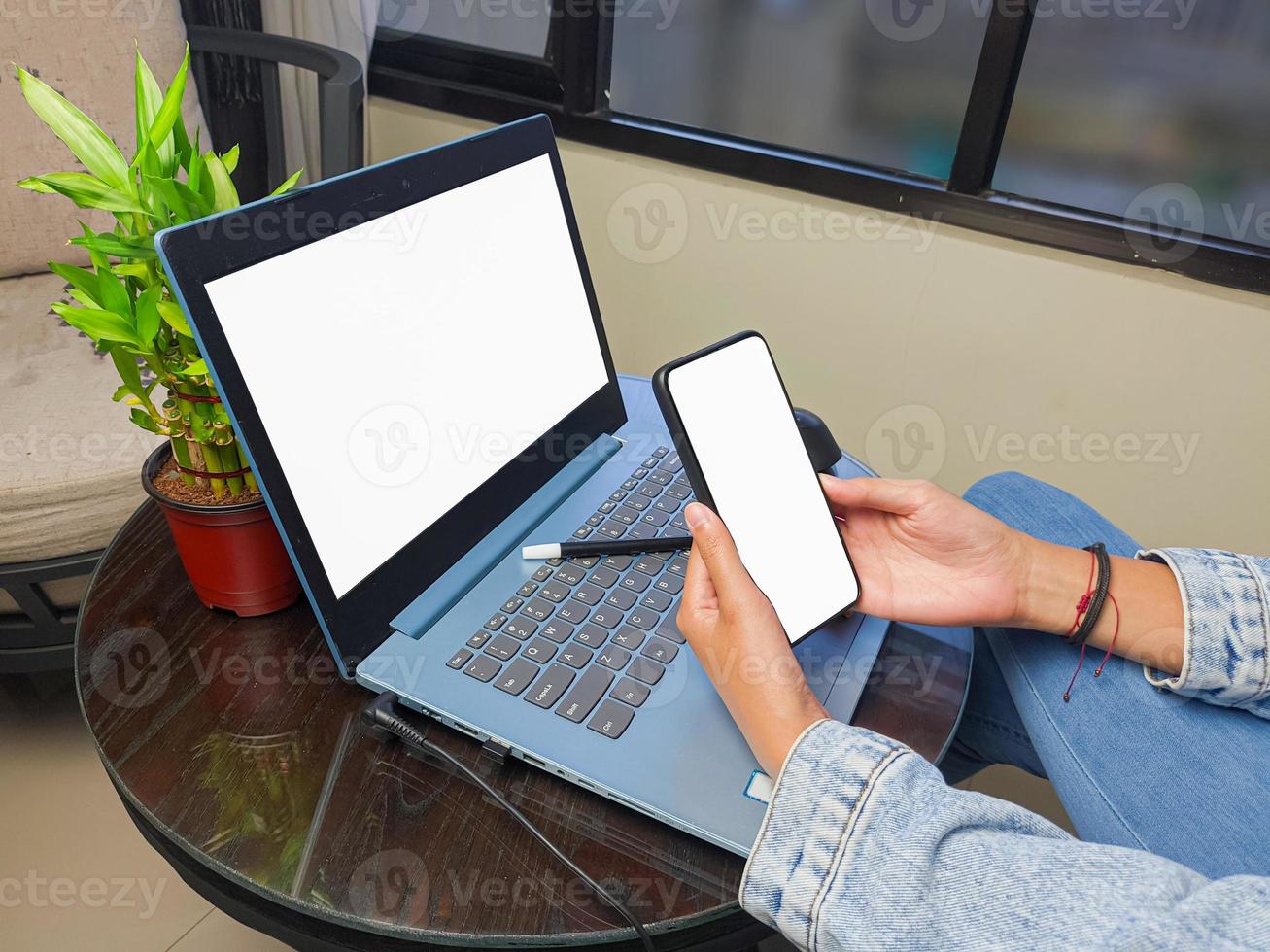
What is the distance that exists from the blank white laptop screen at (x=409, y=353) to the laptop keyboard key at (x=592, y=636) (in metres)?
0.15

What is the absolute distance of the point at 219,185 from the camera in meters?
0.66

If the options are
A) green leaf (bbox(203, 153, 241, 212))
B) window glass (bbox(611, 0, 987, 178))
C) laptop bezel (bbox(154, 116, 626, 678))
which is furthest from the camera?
window glass (bbox(611, 0, 987, 178))

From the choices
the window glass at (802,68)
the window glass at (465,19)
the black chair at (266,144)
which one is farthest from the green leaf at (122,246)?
the window glass at (802,68)

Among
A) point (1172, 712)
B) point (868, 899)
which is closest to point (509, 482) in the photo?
point (868, 899)

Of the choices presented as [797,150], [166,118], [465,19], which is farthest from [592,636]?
[465,19]

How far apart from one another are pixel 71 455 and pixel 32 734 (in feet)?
1.41

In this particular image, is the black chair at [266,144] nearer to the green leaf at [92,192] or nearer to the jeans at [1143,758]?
the green leaf at [92,192]

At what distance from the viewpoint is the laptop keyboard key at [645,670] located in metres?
0.65

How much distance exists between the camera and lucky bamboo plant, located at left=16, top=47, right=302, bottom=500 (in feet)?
2.01

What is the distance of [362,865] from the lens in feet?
1.80

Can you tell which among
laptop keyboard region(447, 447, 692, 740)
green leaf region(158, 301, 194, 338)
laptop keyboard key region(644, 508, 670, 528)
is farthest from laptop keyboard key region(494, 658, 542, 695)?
green leaf region(158, 301, 194, 338)

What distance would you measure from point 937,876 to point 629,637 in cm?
27

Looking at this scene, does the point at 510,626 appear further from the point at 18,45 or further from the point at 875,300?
the point at 18,45

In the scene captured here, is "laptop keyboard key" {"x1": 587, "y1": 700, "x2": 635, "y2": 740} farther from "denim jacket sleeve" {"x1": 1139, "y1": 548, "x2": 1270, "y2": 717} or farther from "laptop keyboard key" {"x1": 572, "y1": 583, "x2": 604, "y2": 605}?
"denim jacket sleeve" {"x1": 1139, "y1": 548, "x2": 1270, "y2": 717}
